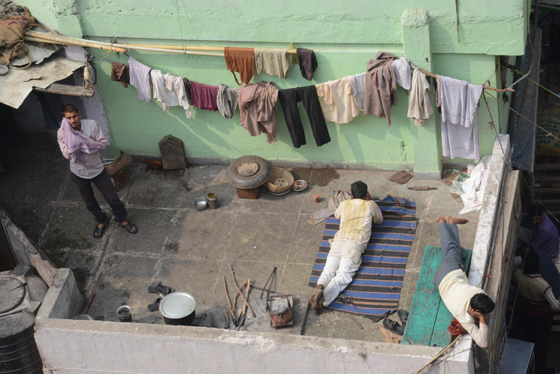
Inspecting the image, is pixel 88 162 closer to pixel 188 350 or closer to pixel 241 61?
pixel 241 61

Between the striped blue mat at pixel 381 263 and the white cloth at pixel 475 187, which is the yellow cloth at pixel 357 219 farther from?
the white cloth at pixel 475 187

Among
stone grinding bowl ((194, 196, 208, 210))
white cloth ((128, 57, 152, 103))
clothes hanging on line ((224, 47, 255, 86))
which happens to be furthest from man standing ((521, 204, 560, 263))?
white cloth ((128, 57, 152, 103))

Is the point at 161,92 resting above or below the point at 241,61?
below

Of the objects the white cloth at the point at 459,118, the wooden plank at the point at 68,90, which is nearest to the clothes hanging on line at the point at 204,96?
the wooden plank at the point at 68,90

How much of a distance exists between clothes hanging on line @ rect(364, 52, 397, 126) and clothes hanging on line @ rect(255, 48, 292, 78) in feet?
3.57

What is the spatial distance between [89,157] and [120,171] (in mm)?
1217

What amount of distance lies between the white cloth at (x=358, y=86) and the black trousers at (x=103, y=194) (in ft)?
11.4

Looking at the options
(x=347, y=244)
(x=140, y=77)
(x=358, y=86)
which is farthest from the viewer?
(x=140, y=77)

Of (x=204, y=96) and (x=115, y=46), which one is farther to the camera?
(x=204, y=96)

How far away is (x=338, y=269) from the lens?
9.91 meters

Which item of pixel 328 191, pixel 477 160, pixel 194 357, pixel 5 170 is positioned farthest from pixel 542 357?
pixel 5 170

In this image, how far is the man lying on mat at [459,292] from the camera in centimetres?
827

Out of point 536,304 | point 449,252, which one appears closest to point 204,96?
point 449,252

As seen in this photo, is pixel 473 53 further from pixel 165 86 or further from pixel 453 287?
pixel 165 86
